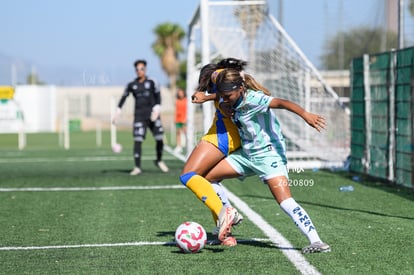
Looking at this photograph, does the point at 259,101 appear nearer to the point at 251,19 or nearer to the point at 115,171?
the point at 115,171

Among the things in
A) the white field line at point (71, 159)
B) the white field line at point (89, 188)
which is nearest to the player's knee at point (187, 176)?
the white field line at point (89, 188)

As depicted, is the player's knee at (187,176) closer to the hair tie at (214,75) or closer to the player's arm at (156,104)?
the hair tie at (214,75)

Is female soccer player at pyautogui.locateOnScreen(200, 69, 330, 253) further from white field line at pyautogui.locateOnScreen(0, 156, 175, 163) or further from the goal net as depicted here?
white field line at pyautogui.locateOnScreen(0, 156, 175, 163)

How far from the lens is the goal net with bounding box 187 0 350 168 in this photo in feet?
58.4

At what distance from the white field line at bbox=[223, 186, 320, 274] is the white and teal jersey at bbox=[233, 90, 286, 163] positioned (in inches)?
31.9

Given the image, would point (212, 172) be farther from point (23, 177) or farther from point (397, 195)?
point (23, 177)

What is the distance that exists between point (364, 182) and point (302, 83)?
14.8 ft

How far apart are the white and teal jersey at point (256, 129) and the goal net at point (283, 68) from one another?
10022mm

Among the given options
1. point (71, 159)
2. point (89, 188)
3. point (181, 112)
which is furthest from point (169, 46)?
point (89, 188)

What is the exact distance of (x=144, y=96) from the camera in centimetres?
1587

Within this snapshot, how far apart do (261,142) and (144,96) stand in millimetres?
8688

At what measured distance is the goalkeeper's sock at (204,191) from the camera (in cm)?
750

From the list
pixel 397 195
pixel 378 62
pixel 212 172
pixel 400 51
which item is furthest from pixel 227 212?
pixel 378 62

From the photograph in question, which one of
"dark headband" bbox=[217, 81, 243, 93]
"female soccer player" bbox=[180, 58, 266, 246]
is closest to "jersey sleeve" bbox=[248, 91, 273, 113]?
"dark headband" bbox=[217, 81, 243, 93]
